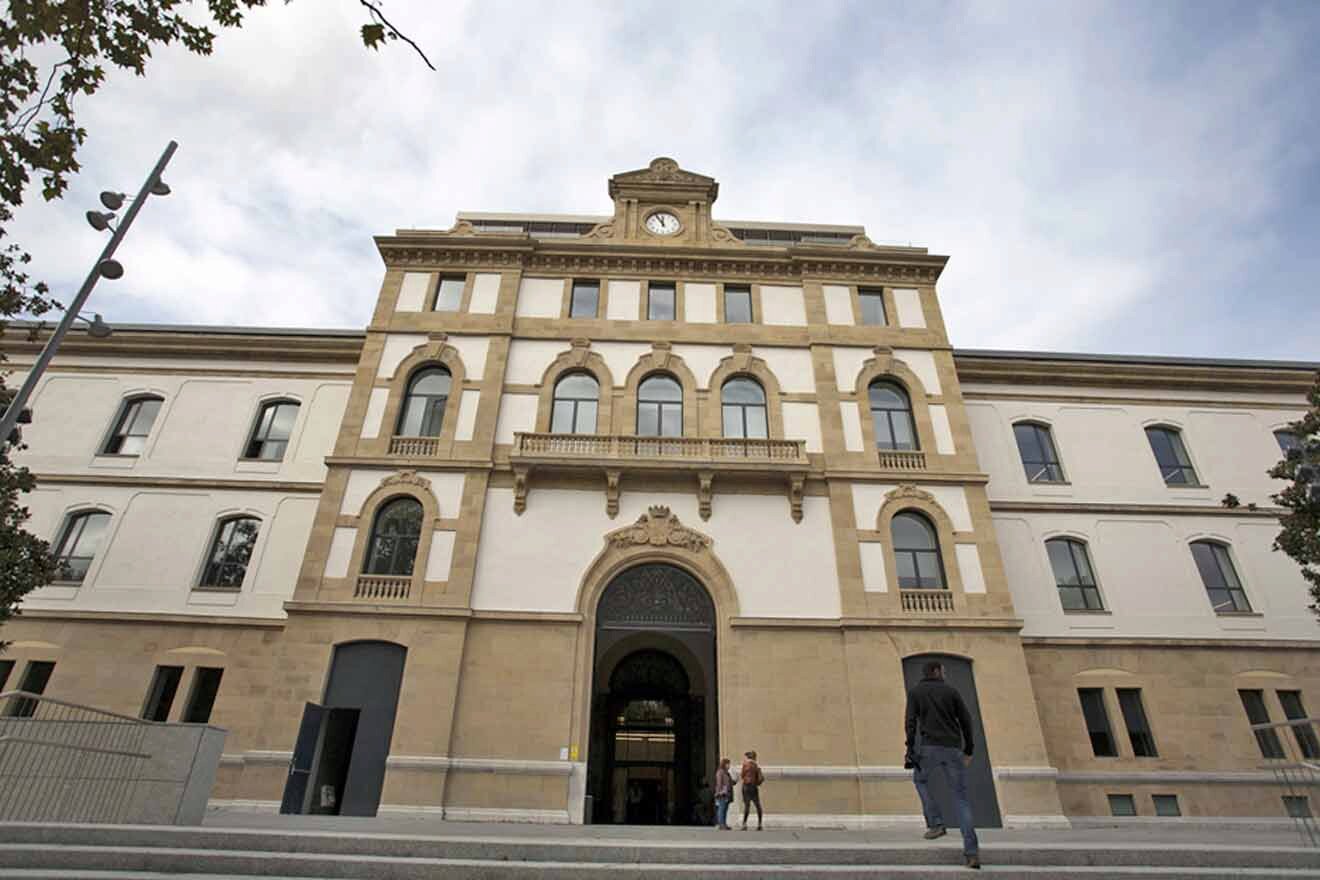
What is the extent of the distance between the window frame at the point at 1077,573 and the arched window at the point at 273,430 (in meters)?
24.9

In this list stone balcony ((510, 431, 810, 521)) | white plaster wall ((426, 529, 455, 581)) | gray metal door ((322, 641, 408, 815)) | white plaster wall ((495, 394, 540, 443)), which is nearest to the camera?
gray metal door ((322, 641, 408, 815))

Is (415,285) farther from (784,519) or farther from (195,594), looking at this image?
(784,519)

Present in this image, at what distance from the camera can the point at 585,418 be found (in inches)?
823

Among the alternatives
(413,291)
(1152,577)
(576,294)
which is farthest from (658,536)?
(1152,577)

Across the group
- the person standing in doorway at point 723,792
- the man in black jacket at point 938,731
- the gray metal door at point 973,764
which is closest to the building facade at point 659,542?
the gray metal door at point 973,764

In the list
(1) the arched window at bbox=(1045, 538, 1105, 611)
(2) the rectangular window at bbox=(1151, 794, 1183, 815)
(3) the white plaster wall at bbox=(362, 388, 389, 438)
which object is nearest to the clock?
(3) the white plaster wall at bbox=(362, 388, 389, 438)

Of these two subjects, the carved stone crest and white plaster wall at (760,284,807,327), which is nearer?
the carved stone crest

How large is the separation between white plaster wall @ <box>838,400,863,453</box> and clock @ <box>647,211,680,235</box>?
9.22 m

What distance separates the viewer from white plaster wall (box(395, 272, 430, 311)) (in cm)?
2233

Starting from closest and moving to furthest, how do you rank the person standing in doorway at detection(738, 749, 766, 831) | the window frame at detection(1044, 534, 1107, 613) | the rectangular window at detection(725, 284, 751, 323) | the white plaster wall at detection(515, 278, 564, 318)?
1. the person standing in doorway at detection(738, 749, 766, 831)
2. the window frame at detection(1044, 534, 1107, 613)
3. the white plaster wall at detection(515, 278, 564, 318)
4. the rectangular window at detection(725, 284, 751, 323)

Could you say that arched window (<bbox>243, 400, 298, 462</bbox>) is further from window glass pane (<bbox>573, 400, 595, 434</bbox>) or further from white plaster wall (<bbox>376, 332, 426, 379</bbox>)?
window glass pane (<bbox>573, 400, 595, 434</bbox>)

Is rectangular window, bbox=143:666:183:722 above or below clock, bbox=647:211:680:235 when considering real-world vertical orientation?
below

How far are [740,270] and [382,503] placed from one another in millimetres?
14263

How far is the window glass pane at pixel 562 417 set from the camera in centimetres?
2072
